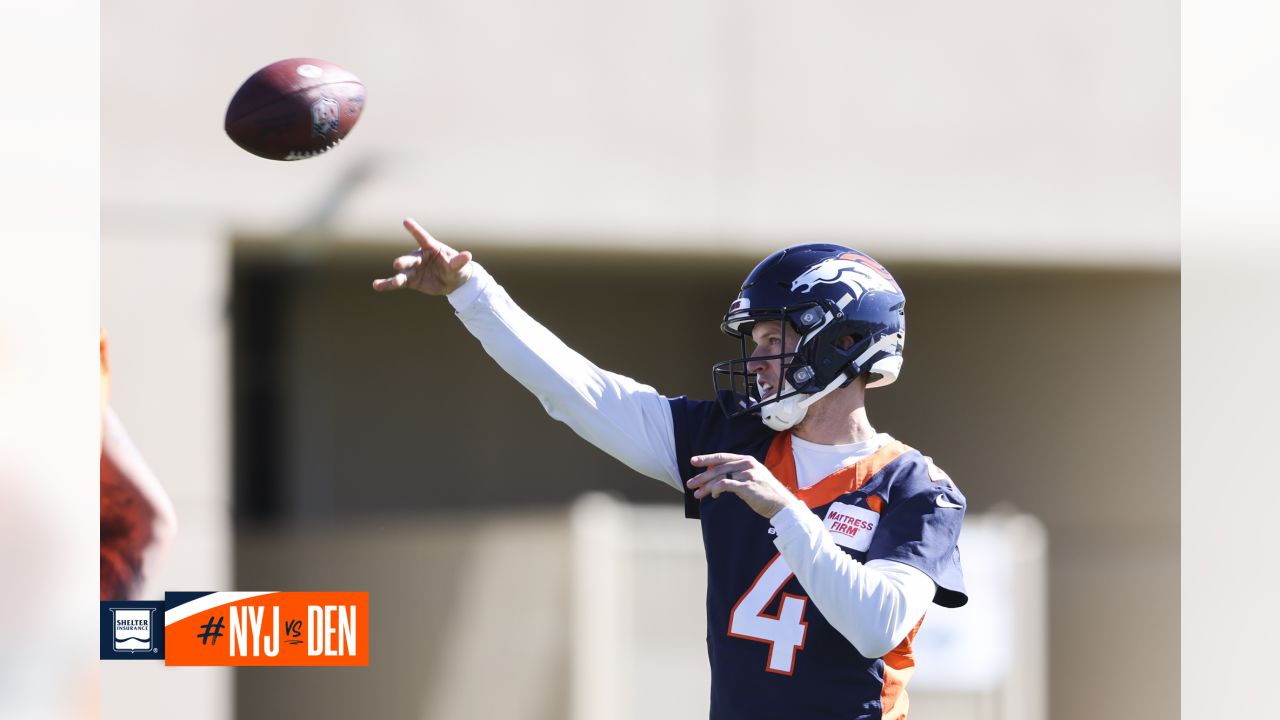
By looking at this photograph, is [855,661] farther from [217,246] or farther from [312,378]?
[312,378]

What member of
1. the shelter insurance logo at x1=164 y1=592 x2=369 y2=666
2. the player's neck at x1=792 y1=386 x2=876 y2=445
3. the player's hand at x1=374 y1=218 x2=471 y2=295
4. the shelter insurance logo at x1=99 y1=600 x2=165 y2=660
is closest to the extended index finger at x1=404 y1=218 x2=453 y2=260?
the player's hand at x1=374 y1=218 x2=471 y2=295

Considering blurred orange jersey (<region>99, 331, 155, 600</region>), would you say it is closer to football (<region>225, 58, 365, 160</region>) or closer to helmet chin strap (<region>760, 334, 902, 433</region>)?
football (<region>225, 58, 365, 160</region>)

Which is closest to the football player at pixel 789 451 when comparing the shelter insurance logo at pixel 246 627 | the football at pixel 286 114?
the football at pixel 286 114

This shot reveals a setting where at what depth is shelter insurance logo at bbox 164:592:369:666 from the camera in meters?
5.80

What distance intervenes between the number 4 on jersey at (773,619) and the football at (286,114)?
2.03 m

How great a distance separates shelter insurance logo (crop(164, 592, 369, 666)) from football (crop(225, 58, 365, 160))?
98.5 inches

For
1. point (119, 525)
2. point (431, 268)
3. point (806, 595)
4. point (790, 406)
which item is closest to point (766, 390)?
point (790, 406)

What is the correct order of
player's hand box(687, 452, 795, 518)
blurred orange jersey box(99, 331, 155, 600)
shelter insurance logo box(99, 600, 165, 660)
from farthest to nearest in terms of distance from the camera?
1. shelter insurance logo box(99, 600, 165, 660)
2. blurred orange jersey box(99, 331, 155, 600)
3. player's hand box(687, 452, 795, 518)

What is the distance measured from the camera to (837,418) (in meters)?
3.12

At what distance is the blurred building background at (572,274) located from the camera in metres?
6.48

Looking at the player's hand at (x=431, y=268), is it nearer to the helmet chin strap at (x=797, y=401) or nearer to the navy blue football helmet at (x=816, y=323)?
the navy blue football helmet at (x=816, y=323)

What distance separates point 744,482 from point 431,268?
0.99 m
